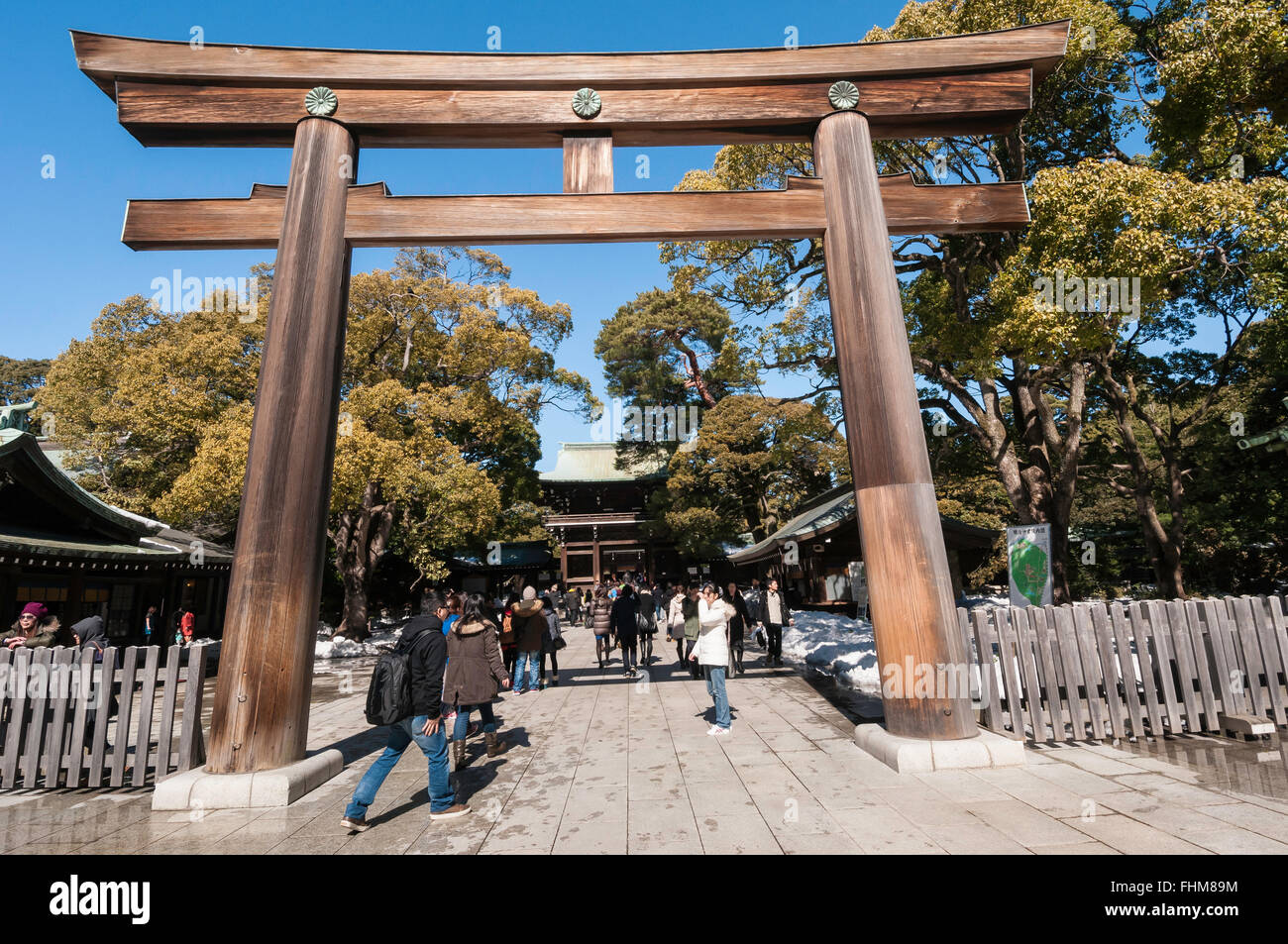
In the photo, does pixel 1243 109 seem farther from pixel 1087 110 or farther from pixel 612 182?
pixel 612 182

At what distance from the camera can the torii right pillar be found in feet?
16.0

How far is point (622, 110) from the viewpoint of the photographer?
5.97 metres

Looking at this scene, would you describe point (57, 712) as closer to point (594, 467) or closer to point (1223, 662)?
point (1223, 662)

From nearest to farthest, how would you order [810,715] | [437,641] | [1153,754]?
[437,641] → [1153,754] → [810,715]

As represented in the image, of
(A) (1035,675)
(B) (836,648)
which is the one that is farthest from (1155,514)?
(A) (1035,675)

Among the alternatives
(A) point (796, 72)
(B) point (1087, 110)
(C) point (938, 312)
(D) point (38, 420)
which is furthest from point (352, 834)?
(D) point (38, 420)

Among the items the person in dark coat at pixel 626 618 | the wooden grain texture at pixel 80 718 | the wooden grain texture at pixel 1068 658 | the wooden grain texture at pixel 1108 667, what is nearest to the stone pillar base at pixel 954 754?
the wooden grain texture at pixel 1068 658

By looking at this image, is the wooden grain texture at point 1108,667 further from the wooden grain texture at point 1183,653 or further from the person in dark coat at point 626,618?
the person in dark coat at point 626,618

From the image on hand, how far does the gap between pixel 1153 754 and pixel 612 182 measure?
274 inches

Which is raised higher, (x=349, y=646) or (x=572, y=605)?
(x=572, y=605)

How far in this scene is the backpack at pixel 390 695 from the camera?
13.8 feet

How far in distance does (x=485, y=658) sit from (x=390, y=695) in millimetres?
1495

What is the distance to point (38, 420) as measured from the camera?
69.0 ft

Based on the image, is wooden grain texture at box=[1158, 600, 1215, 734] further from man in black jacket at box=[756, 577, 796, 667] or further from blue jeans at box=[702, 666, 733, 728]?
man in black jacket at box=[756, 577, 796, 667]
